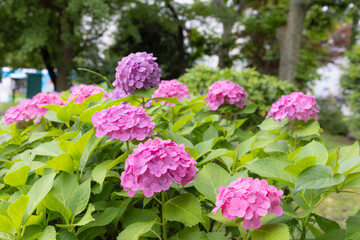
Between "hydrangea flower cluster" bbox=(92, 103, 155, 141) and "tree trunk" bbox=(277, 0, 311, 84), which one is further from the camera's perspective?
"tree trunk" bbox=(277, 0, 311, 84)

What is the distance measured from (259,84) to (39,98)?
3715 millimetres

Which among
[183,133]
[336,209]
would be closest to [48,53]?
[336,209]

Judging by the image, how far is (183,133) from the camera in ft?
4.91

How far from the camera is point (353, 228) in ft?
3.19

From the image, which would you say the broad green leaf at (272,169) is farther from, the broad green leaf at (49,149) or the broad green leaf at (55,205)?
the broad green leaf at (49,149)

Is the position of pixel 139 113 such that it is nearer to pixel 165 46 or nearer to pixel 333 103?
pixel 165 46

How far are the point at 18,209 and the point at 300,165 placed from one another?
0.75 m

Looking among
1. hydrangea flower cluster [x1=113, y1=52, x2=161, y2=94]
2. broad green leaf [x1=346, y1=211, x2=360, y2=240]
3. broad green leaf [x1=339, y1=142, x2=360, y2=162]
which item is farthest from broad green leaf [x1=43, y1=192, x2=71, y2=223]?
broad green leaf [x1=339, y1=142, x2=360, y2=162]

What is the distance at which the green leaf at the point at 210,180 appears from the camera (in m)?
1.06

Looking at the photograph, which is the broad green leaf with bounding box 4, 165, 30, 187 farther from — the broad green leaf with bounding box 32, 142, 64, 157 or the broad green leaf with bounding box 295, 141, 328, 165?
the broad green leaf with bounding box 295, 141, 328, 165

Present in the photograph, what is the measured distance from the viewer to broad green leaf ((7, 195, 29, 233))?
0.85 meters

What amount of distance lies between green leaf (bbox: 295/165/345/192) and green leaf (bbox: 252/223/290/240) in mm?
120

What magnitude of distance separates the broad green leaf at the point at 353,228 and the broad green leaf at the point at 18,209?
0.88m

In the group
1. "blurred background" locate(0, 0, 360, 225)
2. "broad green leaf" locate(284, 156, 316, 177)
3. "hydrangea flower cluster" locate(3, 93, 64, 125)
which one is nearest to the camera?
"broad green leaf" locate(284, 156, 316, 177)
